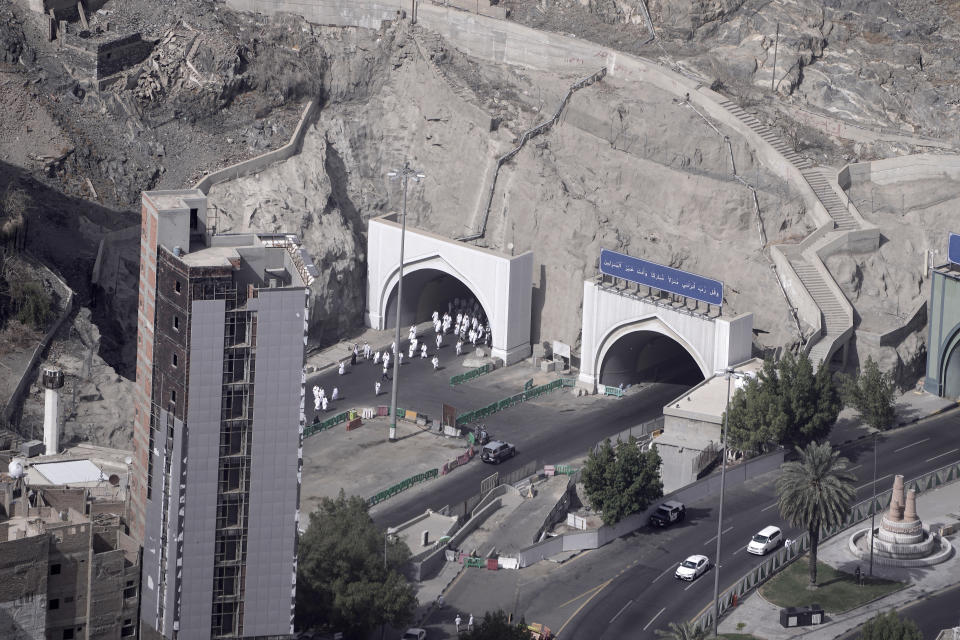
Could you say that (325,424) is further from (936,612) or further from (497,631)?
(936,612)

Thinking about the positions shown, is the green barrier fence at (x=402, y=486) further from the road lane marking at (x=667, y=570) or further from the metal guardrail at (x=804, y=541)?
the metal guardrail at (x=804, y=541)

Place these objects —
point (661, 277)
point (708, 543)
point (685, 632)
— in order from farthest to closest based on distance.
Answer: point (661, 277) < point (708, 543) < point (685, 632)

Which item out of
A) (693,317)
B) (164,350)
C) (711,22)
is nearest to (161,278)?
(164,350)

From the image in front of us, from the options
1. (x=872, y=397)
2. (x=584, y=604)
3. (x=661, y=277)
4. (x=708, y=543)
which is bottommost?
(x=584, y=604)

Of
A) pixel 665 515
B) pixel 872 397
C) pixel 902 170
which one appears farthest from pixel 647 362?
pixel 665 515

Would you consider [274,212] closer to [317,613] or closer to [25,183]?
[25,183]
